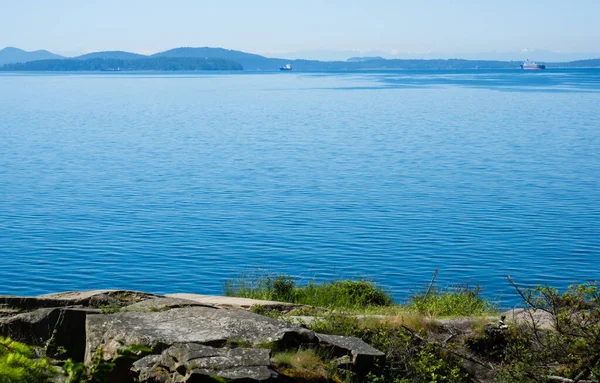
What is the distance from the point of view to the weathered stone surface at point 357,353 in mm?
10359

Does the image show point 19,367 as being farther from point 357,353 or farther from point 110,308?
point 357,353

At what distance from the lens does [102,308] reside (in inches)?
468

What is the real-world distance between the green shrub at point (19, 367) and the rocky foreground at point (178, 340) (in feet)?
3.14

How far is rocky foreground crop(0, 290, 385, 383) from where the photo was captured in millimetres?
9039

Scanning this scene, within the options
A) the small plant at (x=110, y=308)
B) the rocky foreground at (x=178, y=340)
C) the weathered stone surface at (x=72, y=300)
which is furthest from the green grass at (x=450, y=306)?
the small plant at (x=110, y=308)

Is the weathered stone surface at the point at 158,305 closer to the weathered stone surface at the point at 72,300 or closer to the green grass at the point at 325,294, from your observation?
the weathered stone surface at the point at 72,300

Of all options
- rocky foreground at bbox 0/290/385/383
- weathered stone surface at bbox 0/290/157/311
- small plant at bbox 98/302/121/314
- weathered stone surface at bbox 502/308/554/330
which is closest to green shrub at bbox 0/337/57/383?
rocky foreground at bbox 0/290/385/383

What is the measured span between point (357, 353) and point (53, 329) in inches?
158

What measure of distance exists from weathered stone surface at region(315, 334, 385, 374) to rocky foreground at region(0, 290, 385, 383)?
12 millimetres

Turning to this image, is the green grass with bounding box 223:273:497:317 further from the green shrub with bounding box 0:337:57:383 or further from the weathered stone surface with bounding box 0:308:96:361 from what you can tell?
the green shrub with bounding box 0:337:57:383

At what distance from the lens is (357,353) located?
10367 millimetres

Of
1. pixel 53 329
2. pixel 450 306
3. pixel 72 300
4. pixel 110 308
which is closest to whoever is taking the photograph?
pixel 53 329

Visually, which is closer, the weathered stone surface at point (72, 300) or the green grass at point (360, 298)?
the weathered stone surface at point (72, 300)

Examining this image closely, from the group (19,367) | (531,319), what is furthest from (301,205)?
(19,367)
